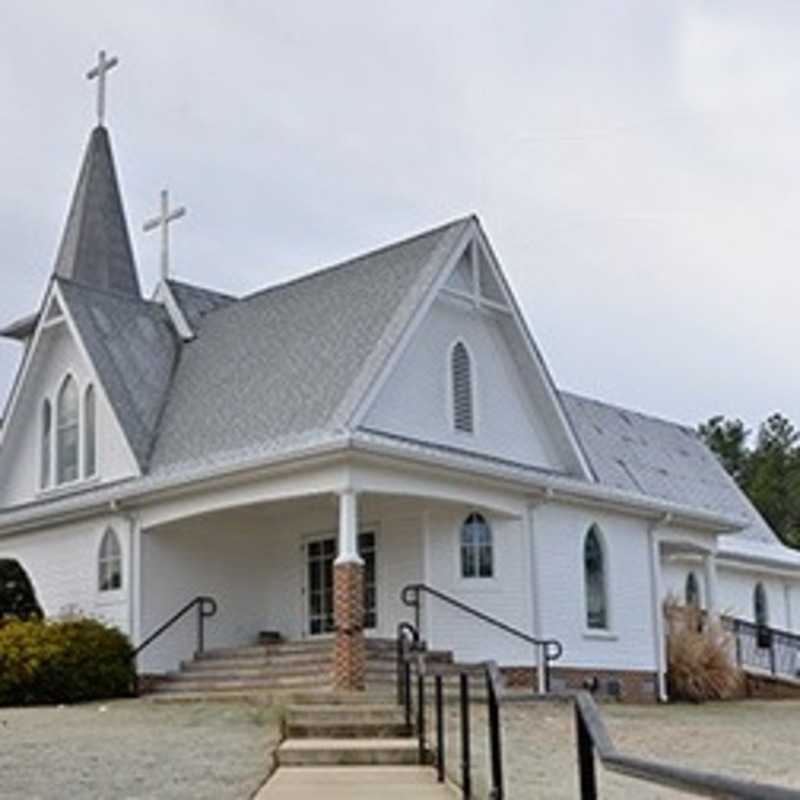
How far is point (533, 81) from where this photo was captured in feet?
58.9

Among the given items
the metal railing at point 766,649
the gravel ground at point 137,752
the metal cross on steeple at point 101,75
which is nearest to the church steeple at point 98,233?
the metal cross on steeple at point 101,75

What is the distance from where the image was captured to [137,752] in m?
13.1

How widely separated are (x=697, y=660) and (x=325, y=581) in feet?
21.9

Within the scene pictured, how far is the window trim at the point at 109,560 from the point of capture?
21453mm

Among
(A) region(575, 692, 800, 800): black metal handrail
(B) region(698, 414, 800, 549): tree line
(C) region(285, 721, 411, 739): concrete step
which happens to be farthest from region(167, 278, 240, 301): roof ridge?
(B) region(698, 414, 800, 549): tree line

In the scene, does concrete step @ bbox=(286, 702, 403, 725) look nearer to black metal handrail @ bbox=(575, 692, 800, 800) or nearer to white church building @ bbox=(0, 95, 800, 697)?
white church building @ bbox=(0, 95, 800, 697)

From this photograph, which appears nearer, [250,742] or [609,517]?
[250,742]

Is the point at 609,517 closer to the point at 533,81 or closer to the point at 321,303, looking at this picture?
the point at 321,303

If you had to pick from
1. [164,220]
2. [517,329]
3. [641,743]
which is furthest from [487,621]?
[164,220]

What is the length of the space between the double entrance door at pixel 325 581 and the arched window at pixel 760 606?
14.9 metres

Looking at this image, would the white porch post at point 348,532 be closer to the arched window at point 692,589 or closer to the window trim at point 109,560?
the window trim at point 109,560

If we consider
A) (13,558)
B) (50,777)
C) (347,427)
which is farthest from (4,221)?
(50,777)

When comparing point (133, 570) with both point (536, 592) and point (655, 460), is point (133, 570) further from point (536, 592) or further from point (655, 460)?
point (655, 460)

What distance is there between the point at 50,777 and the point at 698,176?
14.1m
